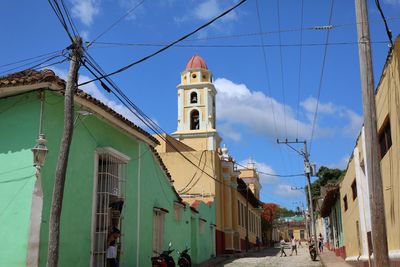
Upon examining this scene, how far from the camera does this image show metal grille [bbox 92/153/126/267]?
11.5m

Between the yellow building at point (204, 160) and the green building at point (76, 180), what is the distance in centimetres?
752

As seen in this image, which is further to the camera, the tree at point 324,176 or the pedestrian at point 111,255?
the tree at point 324,176

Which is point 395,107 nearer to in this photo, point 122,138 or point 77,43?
point 77,43

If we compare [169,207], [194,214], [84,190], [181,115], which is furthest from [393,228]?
[181,115]

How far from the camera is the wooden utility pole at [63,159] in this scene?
290 inches

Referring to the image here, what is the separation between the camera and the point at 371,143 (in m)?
7.41

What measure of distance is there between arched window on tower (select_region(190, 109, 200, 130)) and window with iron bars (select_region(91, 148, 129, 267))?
25.4 metres

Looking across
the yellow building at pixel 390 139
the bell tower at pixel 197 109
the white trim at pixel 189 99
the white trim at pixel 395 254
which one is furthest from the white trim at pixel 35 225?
the white trim at pixel 189 99

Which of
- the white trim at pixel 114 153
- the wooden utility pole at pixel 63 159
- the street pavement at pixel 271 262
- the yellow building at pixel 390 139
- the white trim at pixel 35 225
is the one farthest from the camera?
the street pavement at pixel 271 262

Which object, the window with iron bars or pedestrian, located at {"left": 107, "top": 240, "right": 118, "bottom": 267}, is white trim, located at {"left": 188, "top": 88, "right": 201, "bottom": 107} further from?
pedestrian, located at {"left": 107, "top": 240, "right": 118, "bottom": 267}

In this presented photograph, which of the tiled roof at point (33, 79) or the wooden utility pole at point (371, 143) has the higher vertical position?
the tiled roof at point (33, 79)

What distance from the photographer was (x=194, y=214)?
21672 mm

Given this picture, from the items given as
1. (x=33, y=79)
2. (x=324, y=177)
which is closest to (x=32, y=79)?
(x=33, y=79)

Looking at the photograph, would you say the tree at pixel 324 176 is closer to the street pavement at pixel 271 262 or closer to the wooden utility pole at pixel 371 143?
the street pavement at pixel 271 262
